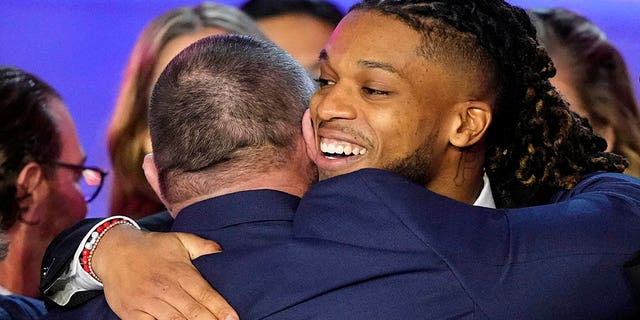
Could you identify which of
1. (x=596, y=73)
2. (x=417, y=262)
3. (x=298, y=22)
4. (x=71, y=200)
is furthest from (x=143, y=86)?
(x=417, y=262)

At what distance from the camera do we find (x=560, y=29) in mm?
3256

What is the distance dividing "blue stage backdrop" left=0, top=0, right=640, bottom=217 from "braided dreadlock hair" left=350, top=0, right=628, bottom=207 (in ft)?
4.22

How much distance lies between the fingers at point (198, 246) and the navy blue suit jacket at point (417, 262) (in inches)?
0.7

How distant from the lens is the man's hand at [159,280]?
5.55 feet

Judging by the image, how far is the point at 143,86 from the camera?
3.28m

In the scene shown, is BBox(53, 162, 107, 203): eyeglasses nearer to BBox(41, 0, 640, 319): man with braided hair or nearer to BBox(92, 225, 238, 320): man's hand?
BBox(92, 225, 238, 320): man's hand

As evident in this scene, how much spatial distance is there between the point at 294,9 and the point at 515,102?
5.34 feet

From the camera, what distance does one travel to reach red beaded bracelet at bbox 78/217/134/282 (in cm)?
196

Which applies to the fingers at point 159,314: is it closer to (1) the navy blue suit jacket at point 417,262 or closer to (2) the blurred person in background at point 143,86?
(1) the navy blue suit jacket at point 417,262

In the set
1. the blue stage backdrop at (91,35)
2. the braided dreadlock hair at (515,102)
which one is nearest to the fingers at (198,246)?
the braided dreadlock hair at (515,102)

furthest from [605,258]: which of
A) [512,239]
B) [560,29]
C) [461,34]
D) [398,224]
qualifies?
[560,29]

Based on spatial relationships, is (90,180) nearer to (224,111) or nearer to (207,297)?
(224,111)

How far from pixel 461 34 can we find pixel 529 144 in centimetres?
28

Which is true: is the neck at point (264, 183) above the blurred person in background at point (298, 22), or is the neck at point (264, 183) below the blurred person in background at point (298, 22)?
above
